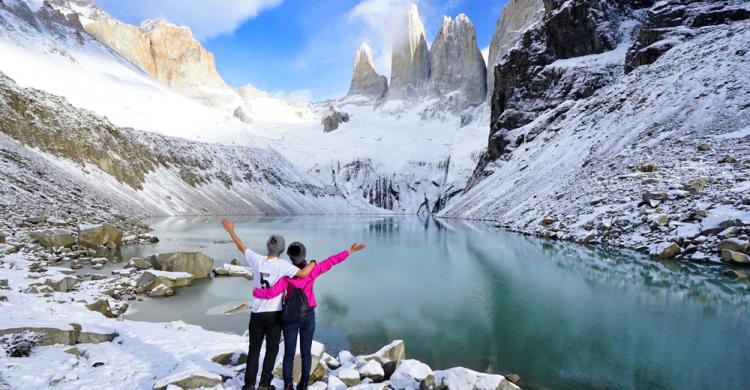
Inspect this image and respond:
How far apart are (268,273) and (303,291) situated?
2.06ft

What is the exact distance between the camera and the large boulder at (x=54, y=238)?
21.7m

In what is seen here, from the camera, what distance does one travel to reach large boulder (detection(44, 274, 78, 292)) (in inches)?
513

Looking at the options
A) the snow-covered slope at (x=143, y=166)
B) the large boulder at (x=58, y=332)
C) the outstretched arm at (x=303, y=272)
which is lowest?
the large boulder at (x=58, y=332)

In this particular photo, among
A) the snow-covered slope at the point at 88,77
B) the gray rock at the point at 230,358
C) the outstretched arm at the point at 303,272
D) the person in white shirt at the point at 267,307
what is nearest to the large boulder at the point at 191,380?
the person in white shirt at the point at 267,307

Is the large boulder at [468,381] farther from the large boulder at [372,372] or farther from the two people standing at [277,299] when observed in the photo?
the two people standing at [277,299]

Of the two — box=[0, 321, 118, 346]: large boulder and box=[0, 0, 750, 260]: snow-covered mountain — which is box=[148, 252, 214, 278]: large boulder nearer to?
box=[0, 321, 118, 346]: large boulder

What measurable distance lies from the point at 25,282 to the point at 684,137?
151 feet

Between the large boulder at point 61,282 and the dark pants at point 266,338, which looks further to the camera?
the large boulder at point 61,282

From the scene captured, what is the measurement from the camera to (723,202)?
2261 centimetres

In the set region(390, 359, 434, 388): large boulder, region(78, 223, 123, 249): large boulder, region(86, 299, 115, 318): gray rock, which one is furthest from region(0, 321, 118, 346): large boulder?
region(78, 223, 123, 249): large boulder

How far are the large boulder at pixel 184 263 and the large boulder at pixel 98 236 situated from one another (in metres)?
7.58

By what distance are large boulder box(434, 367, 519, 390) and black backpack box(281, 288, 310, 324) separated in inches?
108

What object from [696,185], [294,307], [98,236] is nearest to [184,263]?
[98,236]

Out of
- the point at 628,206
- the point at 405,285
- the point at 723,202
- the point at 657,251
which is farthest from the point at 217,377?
the point at 628,206
